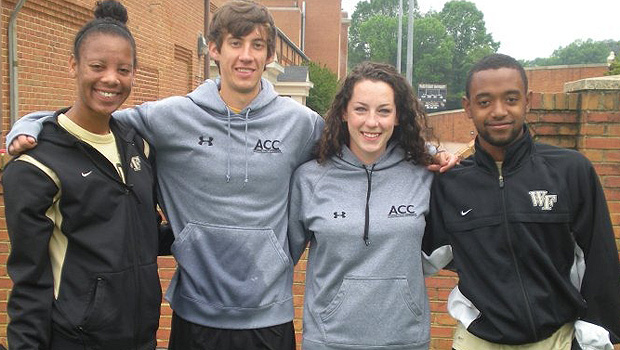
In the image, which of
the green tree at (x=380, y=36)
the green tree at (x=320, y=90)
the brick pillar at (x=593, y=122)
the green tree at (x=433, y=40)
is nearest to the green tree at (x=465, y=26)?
the green tree at (x=433, y=40)

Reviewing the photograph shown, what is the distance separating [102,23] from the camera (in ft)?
9.43

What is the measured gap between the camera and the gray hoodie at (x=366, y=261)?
3029mm

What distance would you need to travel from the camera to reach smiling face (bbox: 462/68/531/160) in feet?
9.71

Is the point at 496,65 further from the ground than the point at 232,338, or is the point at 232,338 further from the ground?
the point at 496,65

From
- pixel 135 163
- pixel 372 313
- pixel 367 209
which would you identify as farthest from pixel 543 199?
pixel 135 163

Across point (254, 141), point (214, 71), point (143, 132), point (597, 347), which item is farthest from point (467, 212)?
point (214, 71)

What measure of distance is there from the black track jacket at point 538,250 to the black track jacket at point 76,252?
1427 mm

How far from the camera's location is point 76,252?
2.64 metres

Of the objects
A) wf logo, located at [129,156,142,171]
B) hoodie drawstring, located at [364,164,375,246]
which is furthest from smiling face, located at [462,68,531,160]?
wf logo, located at [129,156,142,171]

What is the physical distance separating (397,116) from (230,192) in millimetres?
897

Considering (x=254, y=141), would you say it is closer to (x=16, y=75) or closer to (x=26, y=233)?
(x=26, y=233)

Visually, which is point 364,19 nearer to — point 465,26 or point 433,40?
point 465,26

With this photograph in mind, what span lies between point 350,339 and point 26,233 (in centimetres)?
144

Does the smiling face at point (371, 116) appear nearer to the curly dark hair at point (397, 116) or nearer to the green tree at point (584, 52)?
the curly dark hair at point (397, 116)
